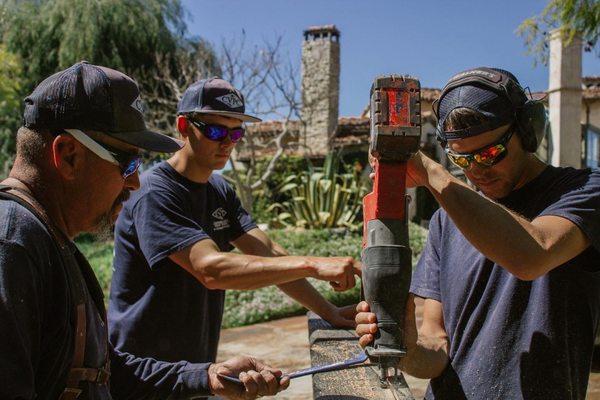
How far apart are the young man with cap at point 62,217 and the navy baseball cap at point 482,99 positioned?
0.96 meters

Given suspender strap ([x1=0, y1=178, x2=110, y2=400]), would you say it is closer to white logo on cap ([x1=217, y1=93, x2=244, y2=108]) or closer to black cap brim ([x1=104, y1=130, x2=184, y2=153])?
black cap brim ([x1=104, y1=130, x2=184, y2=153])

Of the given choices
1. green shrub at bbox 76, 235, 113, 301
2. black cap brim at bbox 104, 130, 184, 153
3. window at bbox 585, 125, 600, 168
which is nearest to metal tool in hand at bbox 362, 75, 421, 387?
black cap brim at bbox 104, 130, 184, 153

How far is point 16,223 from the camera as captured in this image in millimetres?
1357

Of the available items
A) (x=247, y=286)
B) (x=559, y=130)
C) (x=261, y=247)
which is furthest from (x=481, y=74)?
→ (x=559, y=130)

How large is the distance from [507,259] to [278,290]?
792 cm

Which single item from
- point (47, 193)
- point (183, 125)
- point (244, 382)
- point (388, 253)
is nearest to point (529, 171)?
point (388, 253)

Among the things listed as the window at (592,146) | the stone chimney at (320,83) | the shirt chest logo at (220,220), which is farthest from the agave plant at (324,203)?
the shirt chest logo at (220,220)

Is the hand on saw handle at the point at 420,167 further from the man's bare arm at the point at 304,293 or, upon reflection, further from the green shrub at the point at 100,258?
the green shrub at the point at 100,258

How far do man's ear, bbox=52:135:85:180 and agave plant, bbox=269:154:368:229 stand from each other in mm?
10931

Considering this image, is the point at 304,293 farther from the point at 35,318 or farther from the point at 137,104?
the point at 35,318

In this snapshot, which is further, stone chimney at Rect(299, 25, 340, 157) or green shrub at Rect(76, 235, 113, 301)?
stone chimney at Rect(299, 25, 340, 157)

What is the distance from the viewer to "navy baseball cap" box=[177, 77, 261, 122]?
3084 mm

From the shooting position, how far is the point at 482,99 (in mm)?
1891

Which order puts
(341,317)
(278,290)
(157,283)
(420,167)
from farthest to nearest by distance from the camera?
(278,290), (341,317), (157,283), (420,167)
